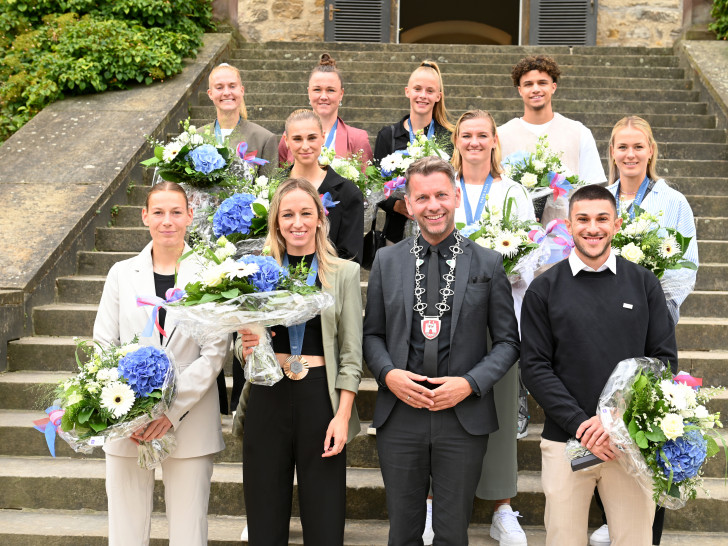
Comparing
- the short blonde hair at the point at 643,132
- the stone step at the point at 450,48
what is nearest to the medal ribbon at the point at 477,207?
the short blonde hair at the point at 643,132

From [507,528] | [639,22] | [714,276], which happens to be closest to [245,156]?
[507,528]

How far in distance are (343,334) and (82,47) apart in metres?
6.25

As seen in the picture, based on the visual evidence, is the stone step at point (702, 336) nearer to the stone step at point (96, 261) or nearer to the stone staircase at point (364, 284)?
the stone staircase at point (364, 284)

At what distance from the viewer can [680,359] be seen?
5387 millimetres

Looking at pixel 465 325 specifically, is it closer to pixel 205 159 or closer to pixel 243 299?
pixel 243 299

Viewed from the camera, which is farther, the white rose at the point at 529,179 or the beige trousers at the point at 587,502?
the white rose at the point at 529,179

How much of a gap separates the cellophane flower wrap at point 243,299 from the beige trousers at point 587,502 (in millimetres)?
1207

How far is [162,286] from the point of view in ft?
12.7

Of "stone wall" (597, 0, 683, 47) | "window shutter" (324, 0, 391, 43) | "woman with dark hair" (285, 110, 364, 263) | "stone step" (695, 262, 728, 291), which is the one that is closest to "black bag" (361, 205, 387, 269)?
"woman with dark hair" (285, 110, 364, 263)

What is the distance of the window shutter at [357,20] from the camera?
11860mm

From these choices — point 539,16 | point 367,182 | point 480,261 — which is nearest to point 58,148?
point 367,182

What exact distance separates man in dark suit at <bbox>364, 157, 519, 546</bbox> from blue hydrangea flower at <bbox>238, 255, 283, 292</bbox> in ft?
1.85

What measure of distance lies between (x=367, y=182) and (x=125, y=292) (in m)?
1.62

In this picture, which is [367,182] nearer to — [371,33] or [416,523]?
[416,523]
